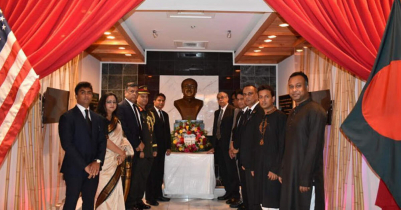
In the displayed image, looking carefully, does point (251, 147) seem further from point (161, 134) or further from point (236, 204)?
point (161, 134)

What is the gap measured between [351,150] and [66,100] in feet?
13.3

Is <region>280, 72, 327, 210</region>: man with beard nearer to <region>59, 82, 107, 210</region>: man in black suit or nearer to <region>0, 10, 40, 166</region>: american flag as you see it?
<region>59, 82, 107, 210</region>: man in black suit

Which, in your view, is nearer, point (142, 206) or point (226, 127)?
point (142, 206)

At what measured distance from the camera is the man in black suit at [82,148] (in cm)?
331

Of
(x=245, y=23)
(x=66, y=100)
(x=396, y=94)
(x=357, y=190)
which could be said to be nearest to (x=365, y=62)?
(x=396, y=94)

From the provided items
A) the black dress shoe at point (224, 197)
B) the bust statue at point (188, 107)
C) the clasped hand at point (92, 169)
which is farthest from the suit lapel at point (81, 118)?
the bust statue at point (188, 107)

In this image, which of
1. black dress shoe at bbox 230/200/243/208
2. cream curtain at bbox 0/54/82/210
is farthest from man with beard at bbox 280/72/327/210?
cream curtain at bbox 0/54/82/210

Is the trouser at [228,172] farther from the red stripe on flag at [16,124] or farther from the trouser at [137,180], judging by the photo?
the red stripe on flag at [16,124]

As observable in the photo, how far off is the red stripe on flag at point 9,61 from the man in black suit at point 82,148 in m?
0.92

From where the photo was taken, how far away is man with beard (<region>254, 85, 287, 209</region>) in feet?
11.5

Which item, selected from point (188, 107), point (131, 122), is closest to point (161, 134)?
point (131, 122)

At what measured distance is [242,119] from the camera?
474 cm

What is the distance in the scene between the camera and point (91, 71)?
7.76m

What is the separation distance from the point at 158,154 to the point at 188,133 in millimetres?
645
